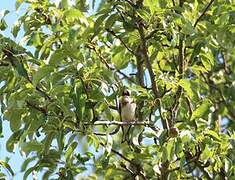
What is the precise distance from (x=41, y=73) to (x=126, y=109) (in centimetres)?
58

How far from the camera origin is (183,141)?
2.80 metres

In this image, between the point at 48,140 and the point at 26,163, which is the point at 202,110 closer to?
the point at 48,140

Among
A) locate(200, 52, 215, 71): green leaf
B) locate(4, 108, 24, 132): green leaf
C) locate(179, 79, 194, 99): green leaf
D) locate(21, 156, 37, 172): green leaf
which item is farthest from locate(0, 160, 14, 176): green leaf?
locate(200, 52, 215, 71): green leaf

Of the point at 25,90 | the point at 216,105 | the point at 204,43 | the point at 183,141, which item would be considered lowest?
the point at 183,141

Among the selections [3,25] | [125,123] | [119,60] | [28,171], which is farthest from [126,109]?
[3,25]

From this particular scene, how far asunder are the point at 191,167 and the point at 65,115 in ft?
3.81

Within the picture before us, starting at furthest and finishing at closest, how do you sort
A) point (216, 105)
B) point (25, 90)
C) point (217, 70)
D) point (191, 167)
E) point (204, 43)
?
point (217, 70)
point (216, 105)
point (191, 167)
point (204, 43)
point (25, 90)

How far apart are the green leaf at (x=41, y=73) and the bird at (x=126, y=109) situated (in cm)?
49

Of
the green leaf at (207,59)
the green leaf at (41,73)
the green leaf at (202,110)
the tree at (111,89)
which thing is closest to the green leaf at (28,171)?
the tree at (111,89)

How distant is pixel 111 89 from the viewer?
299 cm

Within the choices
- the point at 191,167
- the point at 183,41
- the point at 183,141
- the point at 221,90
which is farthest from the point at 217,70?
the point at 183,141

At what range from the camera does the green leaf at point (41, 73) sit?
8.87ft

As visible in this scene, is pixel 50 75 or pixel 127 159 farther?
pixel 127 159

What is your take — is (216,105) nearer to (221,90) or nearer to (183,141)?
(221,90)
